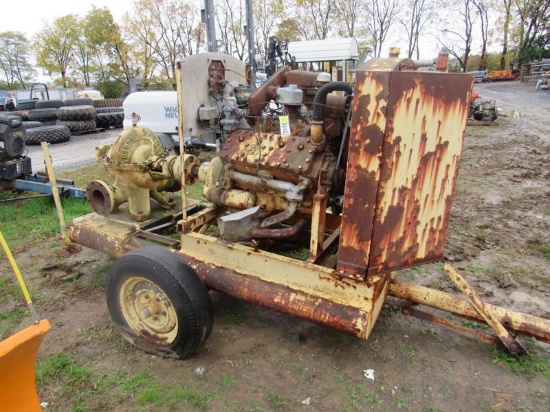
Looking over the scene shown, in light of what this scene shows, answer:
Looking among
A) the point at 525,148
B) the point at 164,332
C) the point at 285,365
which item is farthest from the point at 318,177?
the point at 525,148

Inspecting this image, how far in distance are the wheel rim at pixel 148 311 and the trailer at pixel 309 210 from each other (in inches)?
0.5

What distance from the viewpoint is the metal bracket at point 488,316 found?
2.58 m

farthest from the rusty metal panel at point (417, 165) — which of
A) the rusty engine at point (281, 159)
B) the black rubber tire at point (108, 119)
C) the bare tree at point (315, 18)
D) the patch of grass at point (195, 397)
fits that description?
the bare tree at point (315, 18)

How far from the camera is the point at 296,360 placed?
285 centimetres

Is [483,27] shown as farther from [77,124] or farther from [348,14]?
[77,124]

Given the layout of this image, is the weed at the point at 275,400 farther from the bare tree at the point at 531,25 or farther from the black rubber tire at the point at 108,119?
the bare tree at the point at 531,25

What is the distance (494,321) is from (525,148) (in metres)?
8.89

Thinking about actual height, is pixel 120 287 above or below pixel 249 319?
above

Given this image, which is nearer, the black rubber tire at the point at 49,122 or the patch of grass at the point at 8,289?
the patch of grass at the point at 8,289

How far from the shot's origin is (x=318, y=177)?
2.84 meters

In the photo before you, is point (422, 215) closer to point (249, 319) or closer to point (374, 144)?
point (374, 144)

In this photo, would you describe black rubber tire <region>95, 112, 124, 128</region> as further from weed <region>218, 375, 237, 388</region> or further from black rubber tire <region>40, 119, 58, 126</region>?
weed <region>218, 375, 237, 388</region>

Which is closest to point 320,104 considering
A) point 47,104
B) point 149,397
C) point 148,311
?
point 148,311

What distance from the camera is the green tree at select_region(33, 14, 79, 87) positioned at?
123 ft
